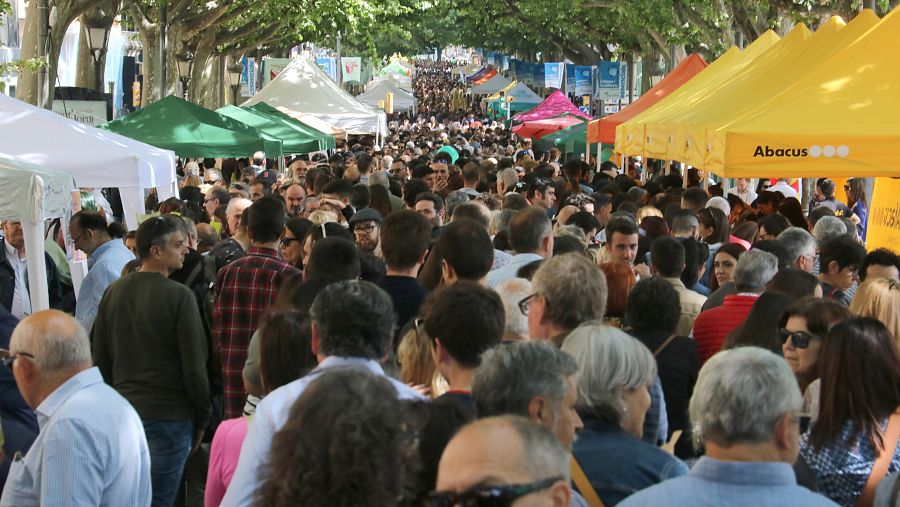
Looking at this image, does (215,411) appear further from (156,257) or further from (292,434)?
(292,434)

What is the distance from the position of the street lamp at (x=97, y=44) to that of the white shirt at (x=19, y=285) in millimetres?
13103

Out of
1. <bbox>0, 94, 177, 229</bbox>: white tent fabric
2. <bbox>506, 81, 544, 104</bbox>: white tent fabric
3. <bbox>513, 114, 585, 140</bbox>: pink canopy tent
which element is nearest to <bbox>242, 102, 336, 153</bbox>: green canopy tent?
<bbox>513, 114, 585, 140</bbox>: pink canopy tent

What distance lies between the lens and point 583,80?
1781 inches

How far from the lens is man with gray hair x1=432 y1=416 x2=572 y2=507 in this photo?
2762 millimetres

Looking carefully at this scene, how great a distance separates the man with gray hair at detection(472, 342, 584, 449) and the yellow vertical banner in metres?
8.65

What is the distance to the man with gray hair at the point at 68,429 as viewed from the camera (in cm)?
447

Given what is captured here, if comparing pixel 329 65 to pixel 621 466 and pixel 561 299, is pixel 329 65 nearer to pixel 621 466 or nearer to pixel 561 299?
pixel 561 299

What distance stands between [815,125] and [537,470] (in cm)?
737

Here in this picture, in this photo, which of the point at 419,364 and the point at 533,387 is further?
the point at 419,364

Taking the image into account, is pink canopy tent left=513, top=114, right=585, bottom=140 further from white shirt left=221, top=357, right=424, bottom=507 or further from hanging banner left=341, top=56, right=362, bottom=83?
white shirt left=221, top=357, right=424, bottom=507

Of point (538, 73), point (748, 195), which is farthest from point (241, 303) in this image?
point (538, 73)

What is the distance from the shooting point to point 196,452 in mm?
7410

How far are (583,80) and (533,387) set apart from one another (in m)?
42.2

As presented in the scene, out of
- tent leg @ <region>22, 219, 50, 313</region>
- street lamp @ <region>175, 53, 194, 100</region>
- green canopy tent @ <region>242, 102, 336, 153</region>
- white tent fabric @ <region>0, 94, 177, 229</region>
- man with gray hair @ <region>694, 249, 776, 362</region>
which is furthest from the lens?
street lamp @ <region>175, 53, 194, 100</region>
